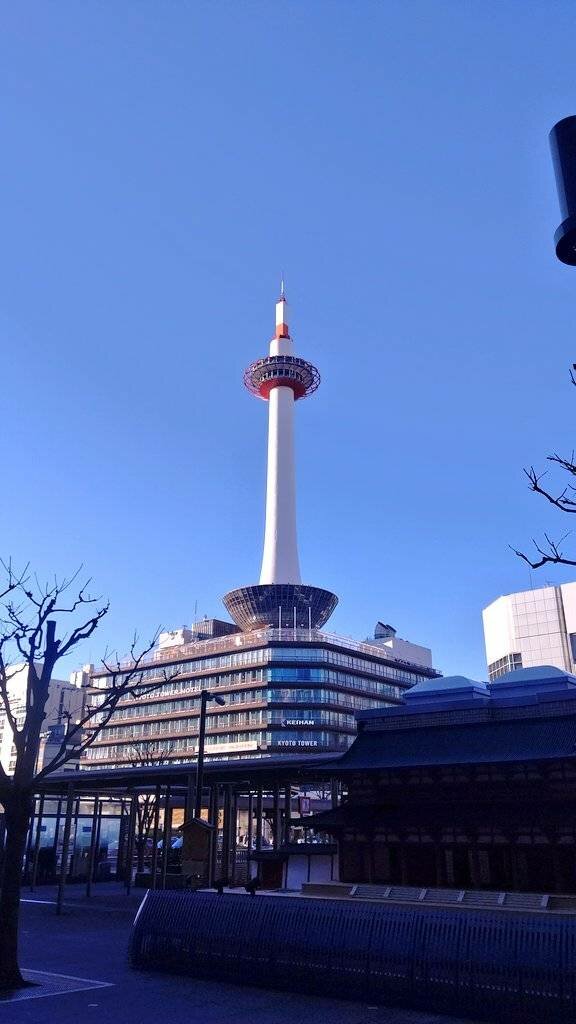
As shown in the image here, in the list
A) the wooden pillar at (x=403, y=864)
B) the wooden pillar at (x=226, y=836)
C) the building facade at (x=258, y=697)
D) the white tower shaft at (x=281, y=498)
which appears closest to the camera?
the wooden pillar at (x=403, y=864)

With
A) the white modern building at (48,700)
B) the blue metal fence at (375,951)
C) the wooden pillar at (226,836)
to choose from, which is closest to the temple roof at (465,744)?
the wooden pillar at (226,836)

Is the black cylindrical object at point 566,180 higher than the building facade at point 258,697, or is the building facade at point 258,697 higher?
the building facade at point 258,697

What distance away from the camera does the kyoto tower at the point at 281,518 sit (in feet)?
403

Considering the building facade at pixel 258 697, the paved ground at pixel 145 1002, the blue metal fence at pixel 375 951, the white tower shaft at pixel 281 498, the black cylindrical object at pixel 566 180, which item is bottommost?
the paved ground at pixel 145 1002

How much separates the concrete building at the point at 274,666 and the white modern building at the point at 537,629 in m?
22.3

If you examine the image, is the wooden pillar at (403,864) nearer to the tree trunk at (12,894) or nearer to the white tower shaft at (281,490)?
the tree trunk at (12,894)

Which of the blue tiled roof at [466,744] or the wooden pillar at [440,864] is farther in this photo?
the wooden pillar at [440,864]

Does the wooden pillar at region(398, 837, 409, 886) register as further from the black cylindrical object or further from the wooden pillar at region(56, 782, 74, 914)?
the black cylindrical object

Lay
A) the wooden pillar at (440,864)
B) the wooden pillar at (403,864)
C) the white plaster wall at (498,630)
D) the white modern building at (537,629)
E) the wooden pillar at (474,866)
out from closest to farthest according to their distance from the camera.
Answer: the wooden pillar at (474,866) < the wooden pillar at (440,864) < the wooden pillar at (403,864) < the white modern building at (537,629) < the white plaster wall at (498,630)

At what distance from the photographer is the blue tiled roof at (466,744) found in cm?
3119

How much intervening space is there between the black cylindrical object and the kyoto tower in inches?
4435

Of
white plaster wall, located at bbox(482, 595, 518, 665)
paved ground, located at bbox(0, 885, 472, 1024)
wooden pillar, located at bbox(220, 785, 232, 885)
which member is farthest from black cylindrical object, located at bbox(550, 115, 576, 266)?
white plaster wall, located at bbox(482, 595, 518, 665)

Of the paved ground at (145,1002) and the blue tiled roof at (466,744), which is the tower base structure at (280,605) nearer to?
the blue tiled roof at (466,744)

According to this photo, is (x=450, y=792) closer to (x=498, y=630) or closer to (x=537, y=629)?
(x=537, y=629)
